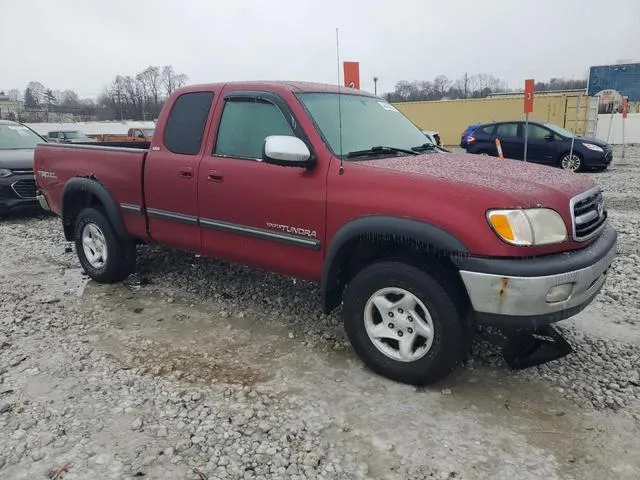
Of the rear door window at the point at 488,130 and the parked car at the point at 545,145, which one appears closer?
the parked car at the point at 545,145

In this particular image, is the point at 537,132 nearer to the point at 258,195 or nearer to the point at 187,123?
the point at 187,123

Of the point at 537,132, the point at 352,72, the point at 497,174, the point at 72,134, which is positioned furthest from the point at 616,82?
the point at 497,174

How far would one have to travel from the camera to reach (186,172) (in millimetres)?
4328

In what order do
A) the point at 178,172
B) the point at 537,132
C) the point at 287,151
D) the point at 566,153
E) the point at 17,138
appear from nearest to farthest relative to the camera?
the point at 287,151
the point at 178,172
the point at 17,138
the point at 566,153
the point at 537,132

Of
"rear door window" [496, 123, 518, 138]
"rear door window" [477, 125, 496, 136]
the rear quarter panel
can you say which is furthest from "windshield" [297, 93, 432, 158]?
"rear door window" [477, 125, 496, 136]

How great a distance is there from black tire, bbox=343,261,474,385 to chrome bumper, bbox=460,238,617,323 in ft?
0.54

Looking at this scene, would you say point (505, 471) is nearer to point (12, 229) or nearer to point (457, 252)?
point (457, 252)

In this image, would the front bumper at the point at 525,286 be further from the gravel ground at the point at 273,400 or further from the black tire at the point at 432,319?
the gravel ground at the point at 273,400

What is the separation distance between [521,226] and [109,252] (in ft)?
13.1

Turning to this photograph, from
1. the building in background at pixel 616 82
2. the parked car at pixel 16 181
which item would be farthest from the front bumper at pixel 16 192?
the building in background at pixel 616 82

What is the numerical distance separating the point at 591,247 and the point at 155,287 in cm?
400

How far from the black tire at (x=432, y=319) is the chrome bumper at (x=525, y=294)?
0.16m

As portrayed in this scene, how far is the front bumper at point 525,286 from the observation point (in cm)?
282

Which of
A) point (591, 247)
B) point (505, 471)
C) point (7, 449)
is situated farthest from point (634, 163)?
point (7, 449)
